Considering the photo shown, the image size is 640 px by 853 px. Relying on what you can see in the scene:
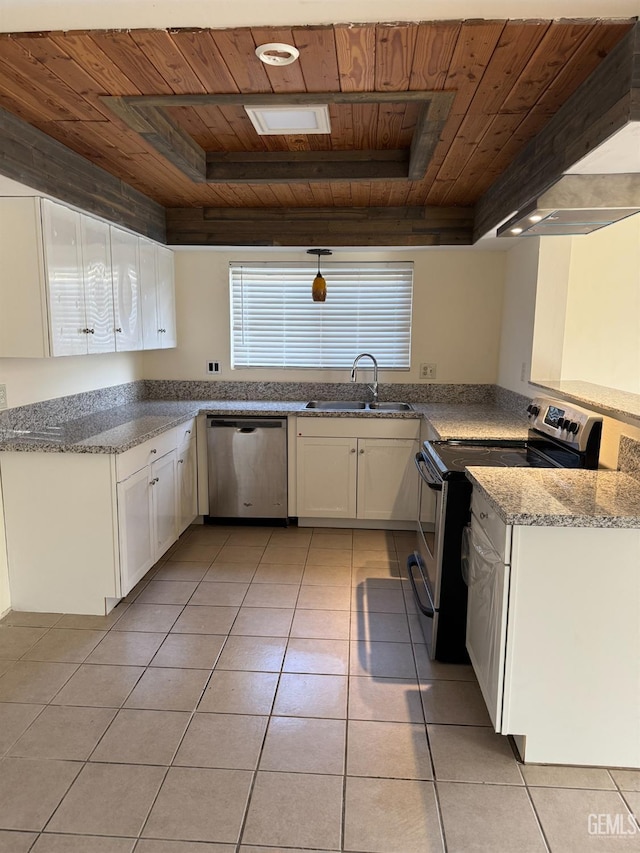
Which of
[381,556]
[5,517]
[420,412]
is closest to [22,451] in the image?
[5,517]

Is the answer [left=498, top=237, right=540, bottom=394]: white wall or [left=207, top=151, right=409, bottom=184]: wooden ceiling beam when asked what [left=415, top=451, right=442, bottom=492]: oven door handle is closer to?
[left=498, top=237, right=540, bottom=394]: white wall

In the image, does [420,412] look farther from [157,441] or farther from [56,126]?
[56,126]

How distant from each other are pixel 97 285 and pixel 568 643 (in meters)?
2.79

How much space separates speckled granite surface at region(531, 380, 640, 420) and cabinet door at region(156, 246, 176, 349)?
2.60 meters

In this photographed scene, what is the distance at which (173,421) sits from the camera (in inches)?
140

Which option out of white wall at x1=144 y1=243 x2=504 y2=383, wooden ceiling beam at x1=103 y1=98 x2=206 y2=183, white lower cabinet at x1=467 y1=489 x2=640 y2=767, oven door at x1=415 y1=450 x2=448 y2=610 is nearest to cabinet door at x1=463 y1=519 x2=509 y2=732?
white lower cabinet at x1=467 y1=489 x2=640 y2=767

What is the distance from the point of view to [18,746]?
195 centimetres

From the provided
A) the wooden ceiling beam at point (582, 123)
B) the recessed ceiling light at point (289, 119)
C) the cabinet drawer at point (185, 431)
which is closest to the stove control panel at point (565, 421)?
the wooden ceiling beam at point (582, 123)

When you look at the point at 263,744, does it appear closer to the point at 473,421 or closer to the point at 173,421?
the point at 173,421

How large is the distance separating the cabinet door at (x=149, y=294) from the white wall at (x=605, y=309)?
8.67ft

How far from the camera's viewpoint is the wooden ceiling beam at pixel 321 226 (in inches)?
156

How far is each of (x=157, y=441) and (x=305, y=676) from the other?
62.9 inches

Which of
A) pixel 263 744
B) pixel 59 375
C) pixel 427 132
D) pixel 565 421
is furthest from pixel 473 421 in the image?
pixel 59 375

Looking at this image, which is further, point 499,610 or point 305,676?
point 305,676
